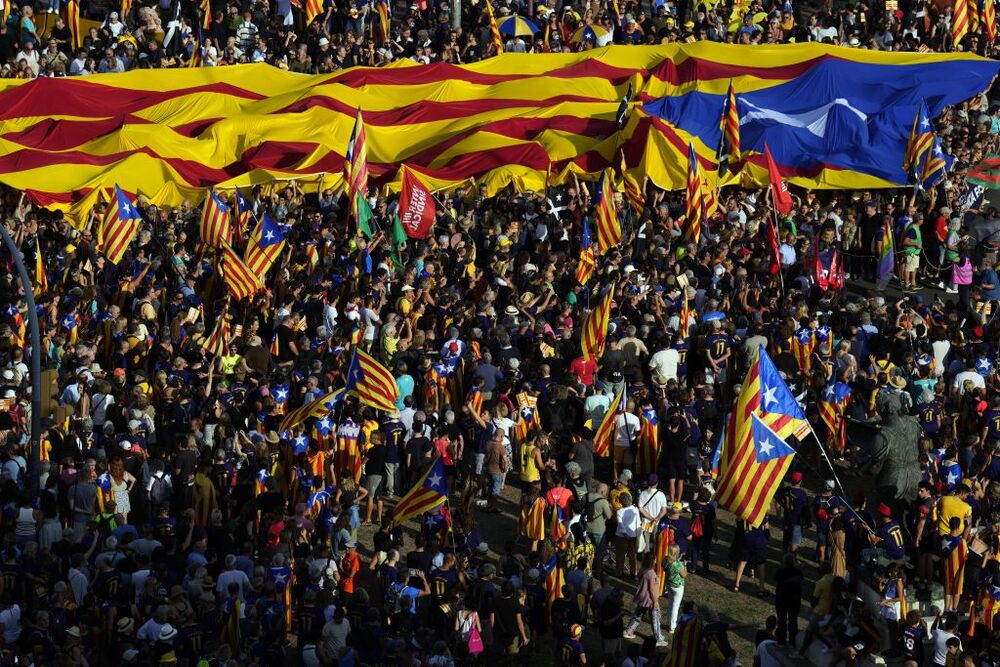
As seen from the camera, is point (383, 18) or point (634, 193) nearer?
point (634, 193)

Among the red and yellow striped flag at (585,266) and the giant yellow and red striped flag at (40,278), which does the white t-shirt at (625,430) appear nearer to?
the red and yellow striped flag at (585,266)

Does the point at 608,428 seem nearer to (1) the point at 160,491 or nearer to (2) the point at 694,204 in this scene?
(1) the point at 160,491

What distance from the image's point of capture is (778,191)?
28922mm

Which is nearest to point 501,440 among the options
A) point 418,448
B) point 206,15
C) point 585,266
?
point 418,448

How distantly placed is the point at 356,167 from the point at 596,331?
6414 millimetres

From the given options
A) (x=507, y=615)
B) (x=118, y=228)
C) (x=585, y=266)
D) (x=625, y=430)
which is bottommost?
(x=507, y=615)

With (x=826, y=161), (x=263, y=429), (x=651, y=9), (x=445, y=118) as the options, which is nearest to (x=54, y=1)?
(x=445, y=118)

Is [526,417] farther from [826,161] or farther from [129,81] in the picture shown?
[129,81]

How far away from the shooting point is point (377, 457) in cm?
2253

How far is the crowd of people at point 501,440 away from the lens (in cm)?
1880

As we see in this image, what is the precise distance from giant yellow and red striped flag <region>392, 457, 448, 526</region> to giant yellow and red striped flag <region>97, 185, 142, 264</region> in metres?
9.10

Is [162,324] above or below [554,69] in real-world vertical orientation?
below

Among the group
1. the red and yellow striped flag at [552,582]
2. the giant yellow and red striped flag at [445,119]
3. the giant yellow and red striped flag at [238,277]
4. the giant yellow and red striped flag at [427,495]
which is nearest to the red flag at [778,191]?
the giant yellow and red striped flag at [445,119]

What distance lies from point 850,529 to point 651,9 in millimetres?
19756
